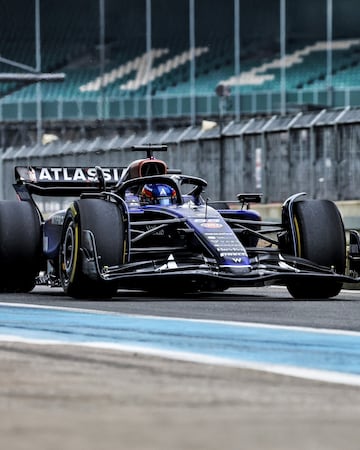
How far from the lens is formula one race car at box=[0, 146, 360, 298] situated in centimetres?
1452

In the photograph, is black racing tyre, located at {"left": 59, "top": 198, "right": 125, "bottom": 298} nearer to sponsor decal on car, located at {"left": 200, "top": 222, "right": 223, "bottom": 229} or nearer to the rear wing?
sponsor decal on car, located at {"left": 200, "top": 222, "right": 223, "bottom": 229}

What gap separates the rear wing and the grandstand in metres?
50.7

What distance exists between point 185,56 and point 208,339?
62.7 m

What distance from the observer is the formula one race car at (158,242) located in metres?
14.5

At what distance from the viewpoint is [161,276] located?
14.4 meters

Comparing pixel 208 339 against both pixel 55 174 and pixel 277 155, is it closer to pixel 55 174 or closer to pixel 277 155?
pixel 55 174

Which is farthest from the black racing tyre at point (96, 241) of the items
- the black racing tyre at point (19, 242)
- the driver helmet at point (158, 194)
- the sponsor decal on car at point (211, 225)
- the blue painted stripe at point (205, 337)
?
the blue painted stripe at point (205, 337)

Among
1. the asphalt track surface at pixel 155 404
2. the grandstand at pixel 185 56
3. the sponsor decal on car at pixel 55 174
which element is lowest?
the asphalt track surface at pixel 155 404

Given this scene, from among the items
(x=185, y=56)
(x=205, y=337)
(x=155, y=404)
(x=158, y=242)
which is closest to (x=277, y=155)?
(x=158, y=242)

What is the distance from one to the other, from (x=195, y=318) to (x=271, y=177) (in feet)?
54.5

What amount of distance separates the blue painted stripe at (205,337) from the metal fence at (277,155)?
1354cm

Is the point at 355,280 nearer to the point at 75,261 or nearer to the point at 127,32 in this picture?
the point at 75,261

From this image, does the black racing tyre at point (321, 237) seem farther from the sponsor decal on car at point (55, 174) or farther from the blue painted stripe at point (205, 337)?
the blue painted stripe at point (205, 337)

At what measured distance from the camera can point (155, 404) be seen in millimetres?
6371
